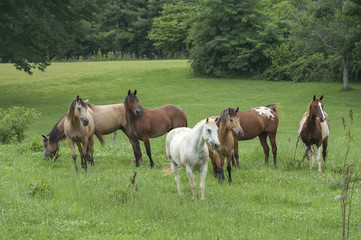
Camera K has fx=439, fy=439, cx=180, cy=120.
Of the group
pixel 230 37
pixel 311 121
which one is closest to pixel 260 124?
pixel 311 121

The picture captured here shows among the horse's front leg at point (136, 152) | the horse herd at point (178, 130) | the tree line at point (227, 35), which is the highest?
the tree line at point (227, 35)

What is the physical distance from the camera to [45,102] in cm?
3622

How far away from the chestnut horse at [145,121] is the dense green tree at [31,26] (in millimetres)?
16887

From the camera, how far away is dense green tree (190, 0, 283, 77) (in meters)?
44.0

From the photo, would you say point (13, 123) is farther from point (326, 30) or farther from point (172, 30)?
point (172, 30)

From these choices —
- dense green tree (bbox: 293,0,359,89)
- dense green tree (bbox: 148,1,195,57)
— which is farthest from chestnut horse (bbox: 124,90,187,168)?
dense green tree (bbox: 148,1,195,57)

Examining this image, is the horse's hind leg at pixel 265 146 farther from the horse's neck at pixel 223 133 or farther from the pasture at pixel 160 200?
the horse's neck at pixel 223 133

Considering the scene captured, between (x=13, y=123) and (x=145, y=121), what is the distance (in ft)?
22.0

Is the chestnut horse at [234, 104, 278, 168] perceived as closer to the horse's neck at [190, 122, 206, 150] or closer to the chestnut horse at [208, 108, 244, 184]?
the chestnut horse at [208, 108, 244, 184]

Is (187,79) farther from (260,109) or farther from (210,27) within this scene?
(260,109)

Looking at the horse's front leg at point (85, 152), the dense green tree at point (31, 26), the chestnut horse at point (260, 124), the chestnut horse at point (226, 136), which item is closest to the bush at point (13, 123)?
the horse's front leg at point (85, 152)

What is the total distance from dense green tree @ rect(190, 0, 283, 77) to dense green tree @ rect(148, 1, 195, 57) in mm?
16363

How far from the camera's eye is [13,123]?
17.3 meters

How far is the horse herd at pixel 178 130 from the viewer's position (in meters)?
9.55
